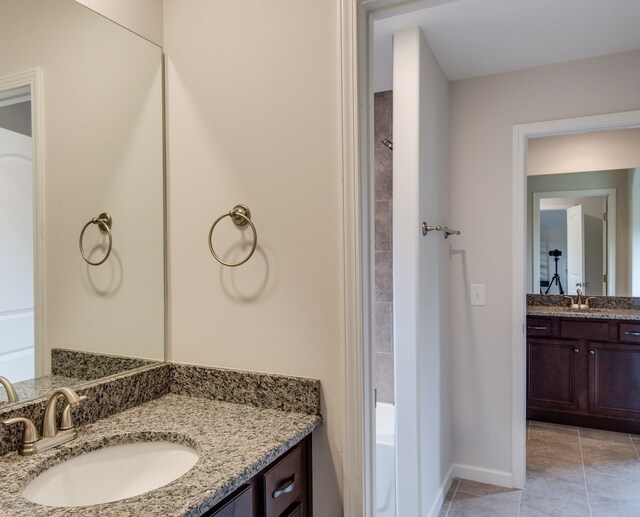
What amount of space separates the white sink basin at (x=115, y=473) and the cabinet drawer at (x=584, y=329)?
317 cm

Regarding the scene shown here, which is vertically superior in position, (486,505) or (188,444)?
(188,444)

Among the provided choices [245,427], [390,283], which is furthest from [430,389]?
[245,427]

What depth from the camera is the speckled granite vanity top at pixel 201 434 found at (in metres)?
0.80

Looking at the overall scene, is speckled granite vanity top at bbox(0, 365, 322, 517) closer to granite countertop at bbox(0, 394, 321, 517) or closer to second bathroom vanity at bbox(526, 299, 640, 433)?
granite countertop at bbox(0, 394, 321, 517)

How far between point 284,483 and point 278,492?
3 cm

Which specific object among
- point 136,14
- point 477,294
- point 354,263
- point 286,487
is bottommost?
point 286,487

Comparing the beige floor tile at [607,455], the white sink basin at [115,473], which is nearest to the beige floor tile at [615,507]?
the beige floor tile at [607,455]

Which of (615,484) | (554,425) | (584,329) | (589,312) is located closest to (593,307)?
(589,312)

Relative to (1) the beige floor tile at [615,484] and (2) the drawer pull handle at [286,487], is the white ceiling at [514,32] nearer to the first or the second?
(2) the drawer pull handle at [286,487]

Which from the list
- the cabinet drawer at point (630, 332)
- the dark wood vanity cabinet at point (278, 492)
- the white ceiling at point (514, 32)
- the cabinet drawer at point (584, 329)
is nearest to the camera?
the dark wood vanity cabinet at point (278, 492)

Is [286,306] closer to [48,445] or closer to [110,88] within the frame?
[48,445]

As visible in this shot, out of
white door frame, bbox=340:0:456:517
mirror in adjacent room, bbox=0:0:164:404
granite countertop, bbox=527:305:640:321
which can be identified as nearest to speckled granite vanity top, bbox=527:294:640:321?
granite countertop, bbox=527:305:640:321

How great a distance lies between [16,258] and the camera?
44.1 inches

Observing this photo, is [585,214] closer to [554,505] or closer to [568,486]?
[568,486]
